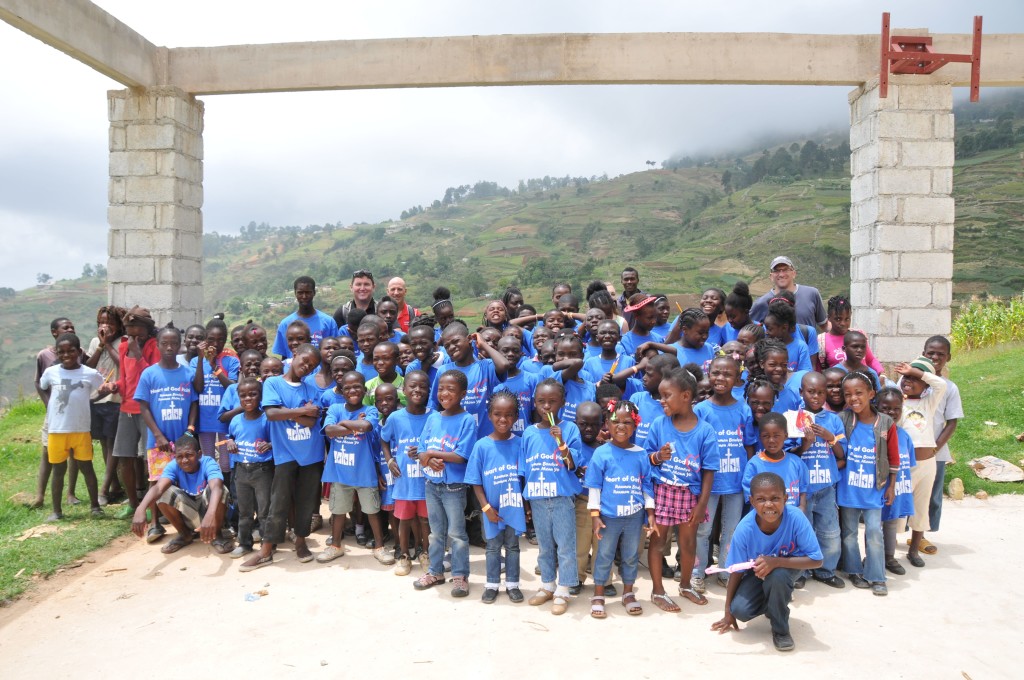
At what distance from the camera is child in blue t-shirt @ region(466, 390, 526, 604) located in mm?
4094

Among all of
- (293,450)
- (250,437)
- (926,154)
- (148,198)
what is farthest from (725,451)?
(148,198)

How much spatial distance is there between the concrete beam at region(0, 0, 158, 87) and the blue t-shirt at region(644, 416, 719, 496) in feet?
20.0

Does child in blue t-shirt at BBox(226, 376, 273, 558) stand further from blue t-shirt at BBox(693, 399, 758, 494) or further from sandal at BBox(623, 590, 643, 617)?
blue t-shirt at BBox(693, 399, 758, 494)

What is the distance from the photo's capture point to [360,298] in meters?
6.24

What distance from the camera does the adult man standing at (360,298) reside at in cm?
623

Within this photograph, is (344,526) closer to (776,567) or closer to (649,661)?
(649,661)

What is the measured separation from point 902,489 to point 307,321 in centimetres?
473

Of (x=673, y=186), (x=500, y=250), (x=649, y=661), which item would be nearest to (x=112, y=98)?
(x=649, y=661)

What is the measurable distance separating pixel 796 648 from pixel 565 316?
3.10 m

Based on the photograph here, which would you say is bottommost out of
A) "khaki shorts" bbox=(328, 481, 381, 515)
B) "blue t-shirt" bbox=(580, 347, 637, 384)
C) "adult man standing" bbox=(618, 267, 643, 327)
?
"khaki shorts" bbox=(328, 481, 381, 515)

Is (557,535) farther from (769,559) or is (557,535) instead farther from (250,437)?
(250,437)

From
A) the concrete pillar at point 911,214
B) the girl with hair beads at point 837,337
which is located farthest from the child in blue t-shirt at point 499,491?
the concrete pillar at point 911,214

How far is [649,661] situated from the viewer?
11.1ft

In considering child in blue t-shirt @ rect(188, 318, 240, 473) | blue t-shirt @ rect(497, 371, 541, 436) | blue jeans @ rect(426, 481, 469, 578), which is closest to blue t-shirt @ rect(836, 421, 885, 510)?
blue t-shirt @ rect(497, 371, 541, 436)
